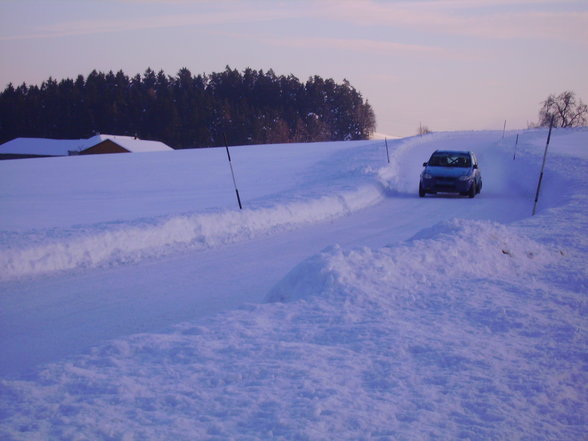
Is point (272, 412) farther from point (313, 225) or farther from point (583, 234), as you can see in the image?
point (313, 225)

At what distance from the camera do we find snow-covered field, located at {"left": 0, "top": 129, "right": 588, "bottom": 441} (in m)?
4.37

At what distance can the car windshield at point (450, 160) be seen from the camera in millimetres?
24312

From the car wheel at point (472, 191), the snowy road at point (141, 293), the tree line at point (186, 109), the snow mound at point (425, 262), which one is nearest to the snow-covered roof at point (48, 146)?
the tree line at point (186, 109)

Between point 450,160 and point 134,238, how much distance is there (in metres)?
15.3

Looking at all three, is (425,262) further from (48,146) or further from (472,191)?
(48,146)

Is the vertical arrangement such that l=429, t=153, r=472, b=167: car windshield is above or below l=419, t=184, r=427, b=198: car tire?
above

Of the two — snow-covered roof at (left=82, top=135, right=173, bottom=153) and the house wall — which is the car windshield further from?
the house wall

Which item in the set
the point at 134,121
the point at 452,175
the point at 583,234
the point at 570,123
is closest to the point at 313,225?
the point at 583,234

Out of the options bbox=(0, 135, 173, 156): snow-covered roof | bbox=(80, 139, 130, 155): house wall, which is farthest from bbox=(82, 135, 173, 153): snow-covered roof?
bbox=(80, 139, 130, 155): house wall

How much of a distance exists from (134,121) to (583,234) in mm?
112259

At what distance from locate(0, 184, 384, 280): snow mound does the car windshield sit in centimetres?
825

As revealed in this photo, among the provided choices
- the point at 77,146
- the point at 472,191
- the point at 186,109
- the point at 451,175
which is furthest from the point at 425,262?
the point at 186,109

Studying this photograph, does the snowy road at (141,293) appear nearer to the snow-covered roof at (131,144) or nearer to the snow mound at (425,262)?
the snow mound at (425,262)

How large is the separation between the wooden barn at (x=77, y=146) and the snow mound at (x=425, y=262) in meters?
76.1
